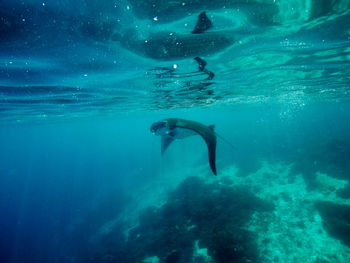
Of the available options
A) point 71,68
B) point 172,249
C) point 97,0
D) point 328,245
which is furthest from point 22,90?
point 328,245

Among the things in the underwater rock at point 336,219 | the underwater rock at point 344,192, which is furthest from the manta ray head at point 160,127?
the underwater rock at point 344,192

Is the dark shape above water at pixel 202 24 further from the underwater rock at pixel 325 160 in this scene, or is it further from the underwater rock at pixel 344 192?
the underwater rock at pixel 325 160

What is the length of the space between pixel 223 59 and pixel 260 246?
1192 centimetres

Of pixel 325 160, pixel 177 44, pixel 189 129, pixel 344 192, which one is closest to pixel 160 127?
pixel 189 129

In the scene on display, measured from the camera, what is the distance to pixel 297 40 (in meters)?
10.4

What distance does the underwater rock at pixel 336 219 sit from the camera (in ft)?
44.4

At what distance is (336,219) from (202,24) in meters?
15.8

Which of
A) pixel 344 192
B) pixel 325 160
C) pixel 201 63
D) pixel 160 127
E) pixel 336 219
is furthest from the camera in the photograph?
pixel 325 160

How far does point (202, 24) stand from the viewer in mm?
7879

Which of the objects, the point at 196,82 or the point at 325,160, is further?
the point at 325,160

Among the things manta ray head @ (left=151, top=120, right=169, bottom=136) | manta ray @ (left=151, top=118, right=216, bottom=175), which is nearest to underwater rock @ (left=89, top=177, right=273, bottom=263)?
manta ray @ (left=151, top=118, right=216, bottom=175)

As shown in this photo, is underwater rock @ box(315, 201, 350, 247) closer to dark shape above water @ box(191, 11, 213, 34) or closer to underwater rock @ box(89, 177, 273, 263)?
underwater rock @ box(89, 177, 273, 263)

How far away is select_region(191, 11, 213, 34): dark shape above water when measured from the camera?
289 inches

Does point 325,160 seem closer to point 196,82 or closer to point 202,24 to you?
point 196,82
